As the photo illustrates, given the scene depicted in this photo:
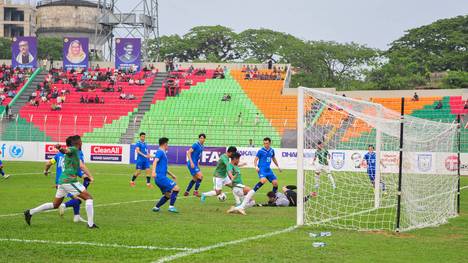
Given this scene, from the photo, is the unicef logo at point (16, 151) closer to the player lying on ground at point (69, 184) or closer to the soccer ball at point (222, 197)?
the soccer ball at point (222, 197)

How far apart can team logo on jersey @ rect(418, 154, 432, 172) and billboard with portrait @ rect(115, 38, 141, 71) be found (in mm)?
45133

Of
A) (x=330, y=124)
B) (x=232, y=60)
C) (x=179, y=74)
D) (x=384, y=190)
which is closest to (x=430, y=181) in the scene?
(x=384, y=190)

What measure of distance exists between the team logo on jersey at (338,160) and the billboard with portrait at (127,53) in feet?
99.5

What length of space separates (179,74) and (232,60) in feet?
93.1

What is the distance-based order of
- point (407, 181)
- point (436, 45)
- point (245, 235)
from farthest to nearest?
point (436, 45)
point (407, 181)
point (245, 235)

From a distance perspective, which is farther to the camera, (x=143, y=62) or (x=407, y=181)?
(x=143, y=62)

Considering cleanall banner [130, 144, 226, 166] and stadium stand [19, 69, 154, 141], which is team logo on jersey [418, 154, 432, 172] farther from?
stadium stand [19, 69, 154, 141]

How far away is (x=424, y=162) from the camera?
19.3 m

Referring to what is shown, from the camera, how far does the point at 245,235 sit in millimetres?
13688

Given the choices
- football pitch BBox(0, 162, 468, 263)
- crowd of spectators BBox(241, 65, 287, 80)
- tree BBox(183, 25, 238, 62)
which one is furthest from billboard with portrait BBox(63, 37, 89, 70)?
football pitch BBox(0, 162, 468, 263)

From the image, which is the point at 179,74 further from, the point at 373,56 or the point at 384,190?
the point at 384,190

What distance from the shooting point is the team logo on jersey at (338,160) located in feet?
110

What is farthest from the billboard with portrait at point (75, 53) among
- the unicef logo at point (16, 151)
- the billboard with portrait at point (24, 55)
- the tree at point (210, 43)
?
the tree at point (210, 43)

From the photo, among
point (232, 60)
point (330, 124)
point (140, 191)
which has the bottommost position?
point (140, 191)
